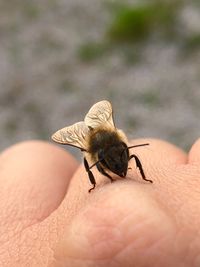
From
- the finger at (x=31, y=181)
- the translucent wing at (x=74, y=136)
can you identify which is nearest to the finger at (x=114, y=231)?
the translucent wing at (x=74, y=136)

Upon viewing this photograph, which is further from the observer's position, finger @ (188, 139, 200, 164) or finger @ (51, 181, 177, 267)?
finger @ (188, 139, 200, 164)

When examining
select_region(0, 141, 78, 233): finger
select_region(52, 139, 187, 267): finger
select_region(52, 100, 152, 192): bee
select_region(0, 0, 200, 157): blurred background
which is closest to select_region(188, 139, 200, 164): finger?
select_region(52, 100, 152, 192): bee

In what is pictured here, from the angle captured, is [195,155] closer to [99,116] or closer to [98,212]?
A: [99,116]

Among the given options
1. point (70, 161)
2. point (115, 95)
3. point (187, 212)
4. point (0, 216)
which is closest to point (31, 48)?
point (115, 95)

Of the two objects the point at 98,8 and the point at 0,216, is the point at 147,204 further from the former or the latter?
the point at 98,8

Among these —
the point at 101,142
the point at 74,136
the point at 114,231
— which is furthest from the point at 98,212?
the point at 74,136

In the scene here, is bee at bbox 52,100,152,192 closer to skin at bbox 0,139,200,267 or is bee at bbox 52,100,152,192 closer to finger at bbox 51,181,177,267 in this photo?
skin at bbox 0,139,200,267

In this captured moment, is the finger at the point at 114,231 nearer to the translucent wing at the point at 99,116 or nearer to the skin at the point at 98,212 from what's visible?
the skin at the point at 98,212
